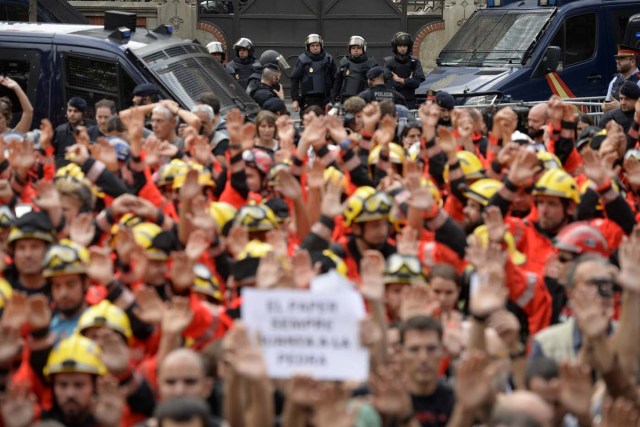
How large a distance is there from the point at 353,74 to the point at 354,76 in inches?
1.7

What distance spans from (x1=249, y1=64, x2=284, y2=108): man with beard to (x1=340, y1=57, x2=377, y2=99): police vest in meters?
1.21

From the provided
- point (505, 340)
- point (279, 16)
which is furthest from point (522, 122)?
point (279, 16)

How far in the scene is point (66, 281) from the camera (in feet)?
27.1

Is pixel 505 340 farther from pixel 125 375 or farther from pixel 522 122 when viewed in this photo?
pixel 522 122

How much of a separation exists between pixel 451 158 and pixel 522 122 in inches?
218

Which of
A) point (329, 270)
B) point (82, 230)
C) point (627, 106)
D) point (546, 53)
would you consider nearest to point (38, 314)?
point (329, 270)

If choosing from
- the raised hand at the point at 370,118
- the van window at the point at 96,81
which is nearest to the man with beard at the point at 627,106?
the raised hand at the point at 370,118

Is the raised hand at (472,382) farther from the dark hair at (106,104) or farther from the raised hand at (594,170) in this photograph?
the dark hair at (106,104)

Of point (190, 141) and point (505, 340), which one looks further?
point (190, 141)

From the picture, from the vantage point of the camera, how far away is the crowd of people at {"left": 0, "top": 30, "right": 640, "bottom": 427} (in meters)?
6.49

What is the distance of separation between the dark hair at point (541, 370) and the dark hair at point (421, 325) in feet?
1.42

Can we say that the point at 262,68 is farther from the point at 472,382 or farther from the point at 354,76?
the point at 472,382

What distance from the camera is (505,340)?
727cm

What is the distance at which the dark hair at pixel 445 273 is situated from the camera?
827 centimetres
